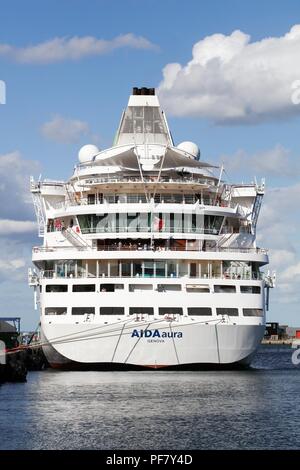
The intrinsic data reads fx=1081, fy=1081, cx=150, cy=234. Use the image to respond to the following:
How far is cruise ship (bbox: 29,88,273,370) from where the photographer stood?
65125mm

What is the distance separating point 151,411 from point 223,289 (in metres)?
20.6

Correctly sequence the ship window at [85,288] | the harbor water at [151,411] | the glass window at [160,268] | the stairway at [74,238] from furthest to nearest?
the stairway at [74,238]
the glass window at [160,268]
the ship window at [85,288]
the harbor water at [151,411]

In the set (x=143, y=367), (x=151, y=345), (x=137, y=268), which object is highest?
(x=137, y=268)

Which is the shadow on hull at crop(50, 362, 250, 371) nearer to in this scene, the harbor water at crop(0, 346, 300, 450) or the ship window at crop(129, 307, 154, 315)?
the harbor water at crop(0, 346, 300, 450)

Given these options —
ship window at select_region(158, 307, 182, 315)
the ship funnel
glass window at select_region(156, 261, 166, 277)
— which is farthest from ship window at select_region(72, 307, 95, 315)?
the ship funnel

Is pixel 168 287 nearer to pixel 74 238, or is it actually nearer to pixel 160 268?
pixel 160 268

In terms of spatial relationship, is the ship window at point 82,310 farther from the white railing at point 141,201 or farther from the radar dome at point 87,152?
the radar dome at point 87,152

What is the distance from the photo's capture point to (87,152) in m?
83.1

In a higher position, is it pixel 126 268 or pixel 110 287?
pixel 126 268

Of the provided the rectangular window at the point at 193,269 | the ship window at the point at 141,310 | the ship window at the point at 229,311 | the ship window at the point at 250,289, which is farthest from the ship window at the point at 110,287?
the ship window at the point at 250,289

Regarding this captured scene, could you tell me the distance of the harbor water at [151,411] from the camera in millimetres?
40406

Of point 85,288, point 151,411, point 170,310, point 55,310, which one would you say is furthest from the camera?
point 55,310

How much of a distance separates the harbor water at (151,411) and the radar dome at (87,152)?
834 inches

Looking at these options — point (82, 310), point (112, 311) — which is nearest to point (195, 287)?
point (112, 311)
